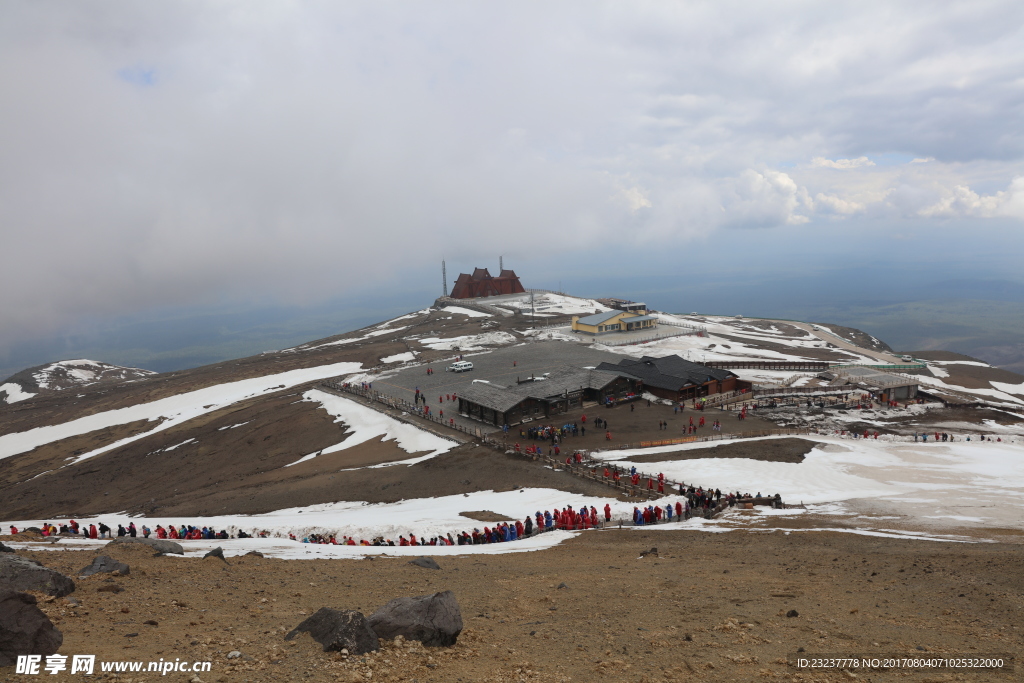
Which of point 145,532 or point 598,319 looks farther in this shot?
point 598,319

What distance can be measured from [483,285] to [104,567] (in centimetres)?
14582

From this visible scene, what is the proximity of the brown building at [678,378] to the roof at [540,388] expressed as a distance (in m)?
2.27

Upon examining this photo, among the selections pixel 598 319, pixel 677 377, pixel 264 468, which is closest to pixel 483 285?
pixel 598 319

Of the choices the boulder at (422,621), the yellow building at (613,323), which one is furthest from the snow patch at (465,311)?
the boulder at (422,621)

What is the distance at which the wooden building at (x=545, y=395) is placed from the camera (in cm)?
4438

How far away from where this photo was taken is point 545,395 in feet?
151

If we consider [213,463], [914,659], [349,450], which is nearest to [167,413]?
[213,463]

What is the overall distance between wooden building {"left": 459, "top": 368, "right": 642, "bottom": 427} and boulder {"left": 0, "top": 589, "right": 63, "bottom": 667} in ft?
116

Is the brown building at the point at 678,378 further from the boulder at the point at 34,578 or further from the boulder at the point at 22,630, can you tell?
the boulder at the point at 22,630

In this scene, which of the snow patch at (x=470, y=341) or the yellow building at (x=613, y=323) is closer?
the snow patch at (x=470, y=341)

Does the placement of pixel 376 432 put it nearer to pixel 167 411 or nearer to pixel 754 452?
pixel 754 452

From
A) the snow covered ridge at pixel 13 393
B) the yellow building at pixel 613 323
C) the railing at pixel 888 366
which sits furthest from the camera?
the snow covered ridge at pixel 13 393

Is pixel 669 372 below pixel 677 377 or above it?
above

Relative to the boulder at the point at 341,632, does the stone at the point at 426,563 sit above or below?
below
